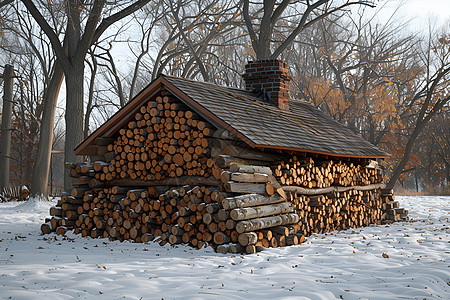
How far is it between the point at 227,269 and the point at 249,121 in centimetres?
358

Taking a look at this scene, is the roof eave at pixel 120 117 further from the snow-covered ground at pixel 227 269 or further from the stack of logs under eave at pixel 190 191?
the snow-covered ground at pixel 227 269

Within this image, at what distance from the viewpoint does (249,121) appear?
29.1 ft

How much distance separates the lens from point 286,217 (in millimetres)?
8211

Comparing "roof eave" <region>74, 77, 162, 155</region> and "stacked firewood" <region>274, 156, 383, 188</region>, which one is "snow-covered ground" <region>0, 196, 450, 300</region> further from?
"roof eave" <region>74, 77, 162, 155</region>

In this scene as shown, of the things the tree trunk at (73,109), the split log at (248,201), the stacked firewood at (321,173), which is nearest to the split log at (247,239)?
the split log at (248,201)

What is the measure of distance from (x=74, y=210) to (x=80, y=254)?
8.44 ft

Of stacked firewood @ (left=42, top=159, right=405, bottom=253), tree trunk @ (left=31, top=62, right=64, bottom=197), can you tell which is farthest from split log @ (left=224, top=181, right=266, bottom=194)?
tree trunk @ (left=31, top=62, right=64, bottom=197)

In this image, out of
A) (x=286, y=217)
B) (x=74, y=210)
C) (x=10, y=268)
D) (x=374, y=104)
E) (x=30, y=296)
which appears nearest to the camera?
(x=30, y=296)

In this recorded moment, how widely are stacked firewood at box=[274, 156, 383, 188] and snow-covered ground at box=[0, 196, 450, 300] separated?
4.02 ft

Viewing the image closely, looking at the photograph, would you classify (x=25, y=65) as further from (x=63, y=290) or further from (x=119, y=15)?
(x=63, y=290)

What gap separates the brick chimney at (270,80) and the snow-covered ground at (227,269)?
387 cm

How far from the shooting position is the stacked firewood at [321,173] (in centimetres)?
894

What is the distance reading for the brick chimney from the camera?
11469 mm

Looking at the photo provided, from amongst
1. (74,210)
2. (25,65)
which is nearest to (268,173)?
(74,210)
